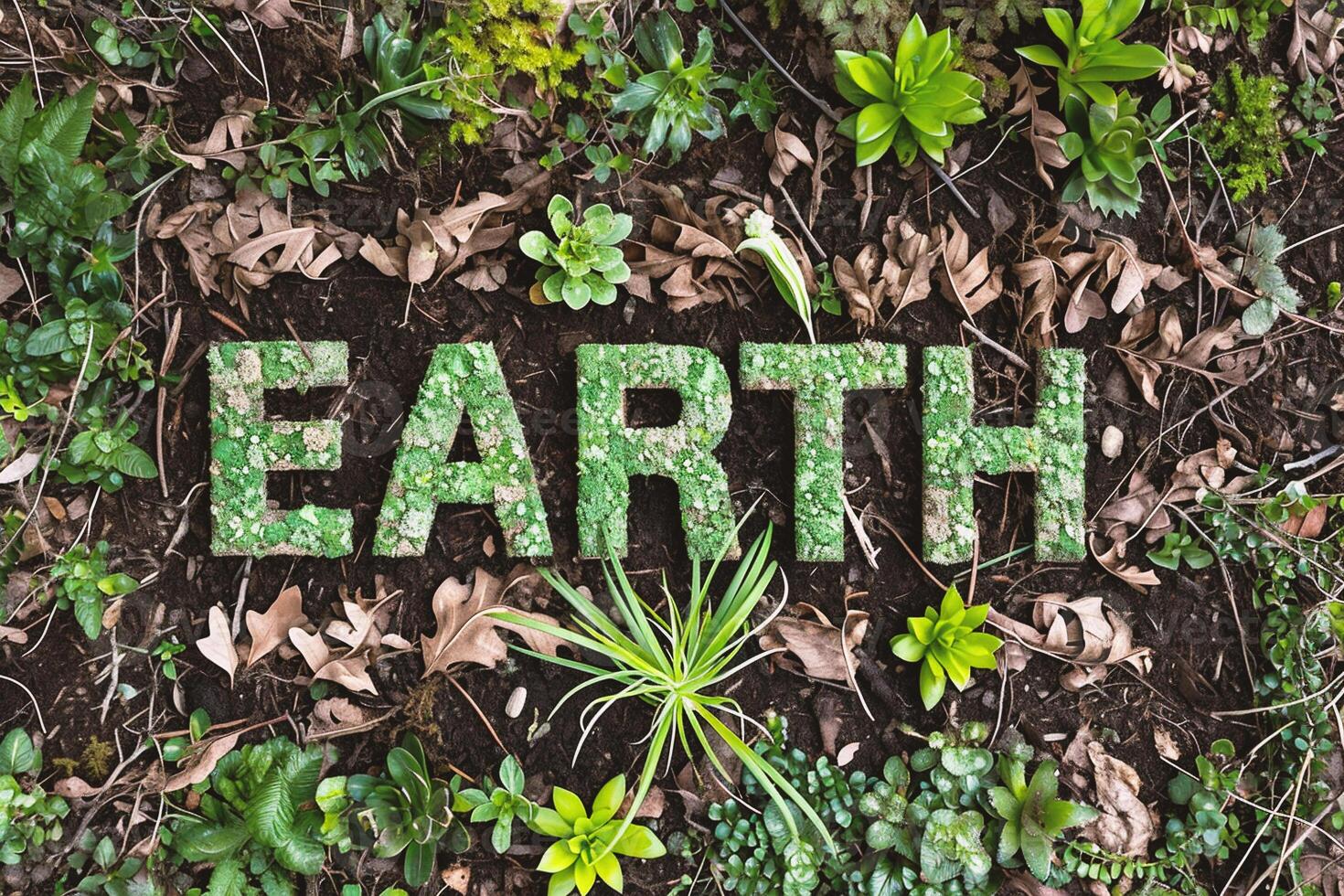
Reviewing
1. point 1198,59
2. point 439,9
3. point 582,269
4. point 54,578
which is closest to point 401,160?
point 439,9

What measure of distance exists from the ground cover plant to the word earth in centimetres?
1

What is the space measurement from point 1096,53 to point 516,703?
95.9 inches

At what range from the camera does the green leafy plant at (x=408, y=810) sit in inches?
81.0

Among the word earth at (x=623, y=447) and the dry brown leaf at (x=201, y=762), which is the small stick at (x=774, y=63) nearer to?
the word earth at (x=623, y=447)

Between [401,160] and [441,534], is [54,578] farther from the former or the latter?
[401,160]

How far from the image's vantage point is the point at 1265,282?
2.29 m

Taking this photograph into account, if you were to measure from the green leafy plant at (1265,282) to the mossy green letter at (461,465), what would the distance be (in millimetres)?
2183

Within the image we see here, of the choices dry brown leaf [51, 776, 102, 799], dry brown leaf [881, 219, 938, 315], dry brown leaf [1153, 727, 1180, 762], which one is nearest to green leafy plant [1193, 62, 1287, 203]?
dry brown leaf [881, 219, 938, 315]

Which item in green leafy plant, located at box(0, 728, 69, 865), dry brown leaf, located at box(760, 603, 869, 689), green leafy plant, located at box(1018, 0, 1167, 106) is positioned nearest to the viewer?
green leafy plant, located at box(0, 728, 69, 865)

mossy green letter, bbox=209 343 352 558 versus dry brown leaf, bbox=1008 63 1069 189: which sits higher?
dry brown leaf, bbox=1008 63 1069 189

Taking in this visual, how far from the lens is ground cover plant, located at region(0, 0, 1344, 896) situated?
2.08 m

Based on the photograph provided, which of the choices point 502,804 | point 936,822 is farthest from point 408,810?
point 936,822

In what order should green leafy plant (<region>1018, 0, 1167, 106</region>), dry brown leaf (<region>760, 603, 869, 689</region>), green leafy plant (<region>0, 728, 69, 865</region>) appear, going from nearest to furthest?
green leafy plant (<region>0, 728, 69, 865</region>) → green leafy plant (<region>1018, 0, 1167, 106</region>) → dry brown leaf (<region>760, 603, 869, 689</region>)

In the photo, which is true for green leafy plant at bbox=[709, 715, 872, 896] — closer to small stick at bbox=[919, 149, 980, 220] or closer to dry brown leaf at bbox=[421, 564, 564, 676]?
dry brown leaf at bbox=[421, 564, 564, 676]
